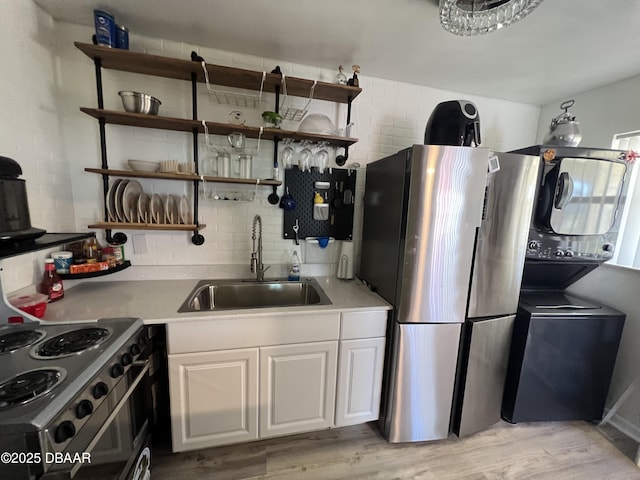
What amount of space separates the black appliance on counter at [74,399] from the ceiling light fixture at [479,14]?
2.02m

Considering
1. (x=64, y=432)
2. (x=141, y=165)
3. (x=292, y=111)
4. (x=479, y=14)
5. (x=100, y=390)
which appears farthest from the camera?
(x=292, y=111)

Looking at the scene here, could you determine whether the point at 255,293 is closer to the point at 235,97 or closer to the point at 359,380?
the point at 359,380

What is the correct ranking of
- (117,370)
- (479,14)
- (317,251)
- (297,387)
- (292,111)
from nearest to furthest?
(117,370), (479,14), (297,387), (292,111), (317,251)

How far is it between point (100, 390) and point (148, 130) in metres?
1.51

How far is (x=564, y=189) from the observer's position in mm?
1652

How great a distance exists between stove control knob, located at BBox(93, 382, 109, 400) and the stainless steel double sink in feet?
2.61

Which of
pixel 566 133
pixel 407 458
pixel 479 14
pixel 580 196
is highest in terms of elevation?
pixel 479 14

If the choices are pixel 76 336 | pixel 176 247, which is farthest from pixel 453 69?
pixel 76 336

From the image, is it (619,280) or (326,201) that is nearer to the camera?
(619,280)

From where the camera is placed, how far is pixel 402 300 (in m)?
1.49

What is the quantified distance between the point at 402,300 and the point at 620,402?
1773mm

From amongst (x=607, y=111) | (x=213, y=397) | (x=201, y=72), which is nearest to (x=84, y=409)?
(x=213, y=397)

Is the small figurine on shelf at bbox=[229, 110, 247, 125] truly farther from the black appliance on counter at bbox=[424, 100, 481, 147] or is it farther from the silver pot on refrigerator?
the silver pot on refrigerator

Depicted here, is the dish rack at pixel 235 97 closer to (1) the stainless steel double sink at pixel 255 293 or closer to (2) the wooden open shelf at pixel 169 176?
(2) the wooden open shelf at pixel 169 176
